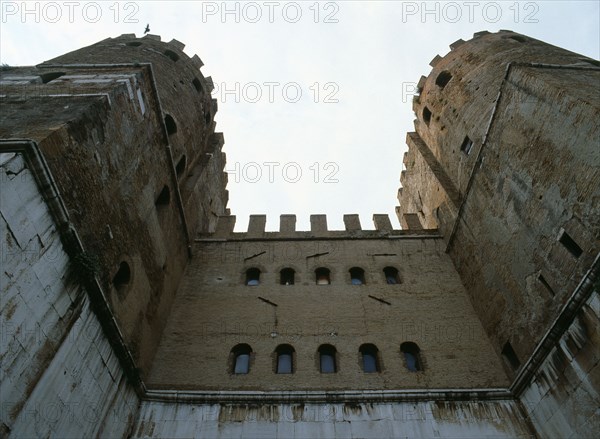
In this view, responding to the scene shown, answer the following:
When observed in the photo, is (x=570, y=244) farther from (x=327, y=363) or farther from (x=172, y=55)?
(x=172, y=55)

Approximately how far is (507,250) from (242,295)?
5.87 meters

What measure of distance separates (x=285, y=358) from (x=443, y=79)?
10.4 m

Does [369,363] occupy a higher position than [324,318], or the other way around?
[324,318]

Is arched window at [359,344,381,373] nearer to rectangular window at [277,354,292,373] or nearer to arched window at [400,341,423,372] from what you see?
arched window at [400,341,423,372]

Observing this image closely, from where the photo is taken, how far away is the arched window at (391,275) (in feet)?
37.1

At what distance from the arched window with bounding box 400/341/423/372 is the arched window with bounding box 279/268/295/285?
126 inches

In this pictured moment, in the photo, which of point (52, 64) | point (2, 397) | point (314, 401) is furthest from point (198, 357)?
point (52, 64)

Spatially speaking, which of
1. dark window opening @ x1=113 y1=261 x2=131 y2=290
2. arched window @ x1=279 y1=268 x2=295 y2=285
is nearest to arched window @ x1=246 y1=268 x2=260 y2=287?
arched window @ x1=279 y1=268 x2=295 y2=285

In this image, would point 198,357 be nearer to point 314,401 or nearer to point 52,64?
point 314,401

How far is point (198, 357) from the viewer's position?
29.8ft

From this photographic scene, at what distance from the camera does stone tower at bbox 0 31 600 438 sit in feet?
20.0

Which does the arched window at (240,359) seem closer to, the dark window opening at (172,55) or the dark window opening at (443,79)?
the dark window opening at (172,55)

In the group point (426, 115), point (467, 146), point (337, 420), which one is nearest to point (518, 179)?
point (467, 146)

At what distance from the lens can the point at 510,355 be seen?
8.76 metres
